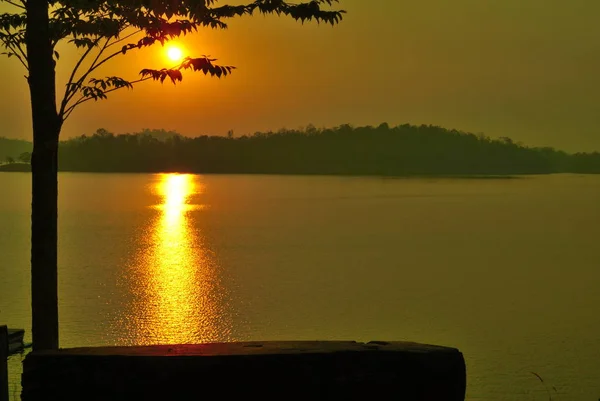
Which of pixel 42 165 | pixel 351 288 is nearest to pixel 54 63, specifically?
pixel 42 165

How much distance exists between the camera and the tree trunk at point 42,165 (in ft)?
20.5

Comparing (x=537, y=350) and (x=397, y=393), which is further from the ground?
(x=397, y=393)

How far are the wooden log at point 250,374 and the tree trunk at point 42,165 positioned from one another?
12.4 feet

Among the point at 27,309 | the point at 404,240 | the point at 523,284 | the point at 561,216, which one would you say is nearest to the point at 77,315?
the point at 27,309

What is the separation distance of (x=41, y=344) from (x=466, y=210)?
7022 cm

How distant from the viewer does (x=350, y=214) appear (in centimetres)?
6956

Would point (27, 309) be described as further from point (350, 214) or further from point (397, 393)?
point (350, 214)

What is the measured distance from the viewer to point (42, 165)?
6371 mm

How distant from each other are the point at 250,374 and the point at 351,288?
2410 centimetres

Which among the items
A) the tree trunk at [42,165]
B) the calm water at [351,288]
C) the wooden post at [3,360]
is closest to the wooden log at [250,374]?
the wooden post at [3,360]

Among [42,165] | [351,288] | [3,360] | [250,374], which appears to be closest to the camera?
[250,374]

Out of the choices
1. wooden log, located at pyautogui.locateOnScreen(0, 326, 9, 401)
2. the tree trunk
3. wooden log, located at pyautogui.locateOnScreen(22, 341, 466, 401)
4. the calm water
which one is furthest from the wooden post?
the calm water

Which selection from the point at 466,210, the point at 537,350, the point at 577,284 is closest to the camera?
the point at 537,350

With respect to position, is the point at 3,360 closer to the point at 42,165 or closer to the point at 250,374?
the point at 250,374
